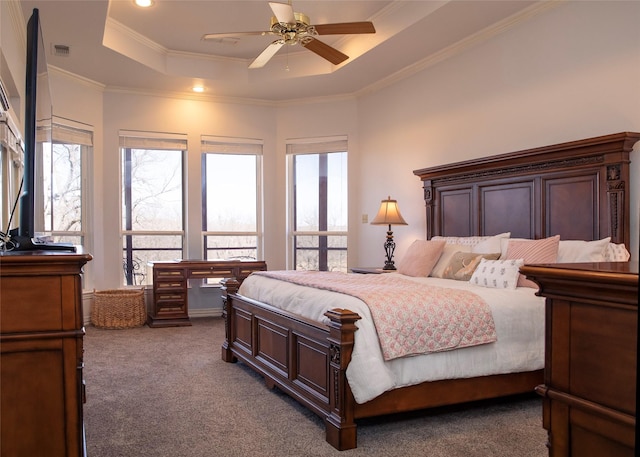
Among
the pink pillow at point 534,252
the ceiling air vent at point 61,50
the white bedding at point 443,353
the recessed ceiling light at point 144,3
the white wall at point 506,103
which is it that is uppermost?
the recessed ceiling light at point 144,3

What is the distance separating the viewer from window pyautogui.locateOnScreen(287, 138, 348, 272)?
21.8ft

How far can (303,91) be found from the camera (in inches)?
253

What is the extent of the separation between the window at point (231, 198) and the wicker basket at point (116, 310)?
1.25 m

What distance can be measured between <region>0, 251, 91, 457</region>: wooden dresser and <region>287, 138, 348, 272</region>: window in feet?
16.8

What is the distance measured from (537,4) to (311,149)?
11.1 feet

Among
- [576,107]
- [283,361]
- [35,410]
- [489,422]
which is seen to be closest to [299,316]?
[283,361]

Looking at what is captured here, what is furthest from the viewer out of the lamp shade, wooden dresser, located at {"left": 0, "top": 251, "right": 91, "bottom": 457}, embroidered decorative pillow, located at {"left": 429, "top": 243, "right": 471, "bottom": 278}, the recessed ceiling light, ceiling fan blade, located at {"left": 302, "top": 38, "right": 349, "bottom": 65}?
the lamp shade

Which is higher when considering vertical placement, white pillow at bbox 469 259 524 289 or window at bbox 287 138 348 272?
window at bbox 287 138 348 272

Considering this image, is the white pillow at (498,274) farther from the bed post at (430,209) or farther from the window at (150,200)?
the window at (150,200)

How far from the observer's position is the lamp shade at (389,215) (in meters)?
5.23

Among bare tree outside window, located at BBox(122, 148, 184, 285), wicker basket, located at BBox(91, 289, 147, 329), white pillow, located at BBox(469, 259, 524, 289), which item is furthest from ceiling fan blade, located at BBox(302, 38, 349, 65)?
wicker basket, located at BBox(91, 289, 147, 329)

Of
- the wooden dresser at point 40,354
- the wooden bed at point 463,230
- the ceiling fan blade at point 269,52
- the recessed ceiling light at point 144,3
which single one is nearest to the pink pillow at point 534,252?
the wooden bed at point 463,230

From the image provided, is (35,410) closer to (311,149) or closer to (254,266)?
(254,266)

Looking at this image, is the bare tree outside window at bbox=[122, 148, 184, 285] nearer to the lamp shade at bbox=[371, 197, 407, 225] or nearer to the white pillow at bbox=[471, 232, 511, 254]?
the lamp shade at bbox=[371, 197, 407, 225]
